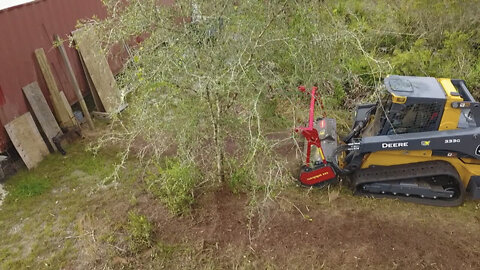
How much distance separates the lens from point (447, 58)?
8.65 m

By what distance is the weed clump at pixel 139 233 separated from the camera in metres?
5.16

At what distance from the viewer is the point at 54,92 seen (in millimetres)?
7574

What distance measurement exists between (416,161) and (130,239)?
4408mm

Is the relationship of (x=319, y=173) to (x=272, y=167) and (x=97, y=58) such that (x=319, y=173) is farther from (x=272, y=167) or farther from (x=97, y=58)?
(x=97, y=58)

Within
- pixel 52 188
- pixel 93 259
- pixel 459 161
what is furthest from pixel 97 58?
pixel 459 161

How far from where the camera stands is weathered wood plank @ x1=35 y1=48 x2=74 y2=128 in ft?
23.9

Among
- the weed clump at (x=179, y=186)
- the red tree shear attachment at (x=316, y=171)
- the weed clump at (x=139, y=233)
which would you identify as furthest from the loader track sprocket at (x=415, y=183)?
the weed clump at (x=139, y=233)

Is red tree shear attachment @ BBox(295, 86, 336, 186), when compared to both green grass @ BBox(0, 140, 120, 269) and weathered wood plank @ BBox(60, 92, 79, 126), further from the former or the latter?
weathered wood plank @ BBox(60, 92, 79, 126)

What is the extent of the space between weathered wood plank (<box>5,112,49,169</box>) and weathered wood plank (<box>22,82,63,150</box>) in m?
0.15

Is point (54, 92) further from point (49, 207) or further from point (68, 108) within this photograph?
point (49, 207)

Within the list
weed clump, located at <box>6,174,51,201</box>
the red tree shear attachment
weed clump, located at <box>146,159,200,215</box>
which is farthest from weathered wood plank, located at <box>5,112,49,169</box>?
the red tree shear attachment

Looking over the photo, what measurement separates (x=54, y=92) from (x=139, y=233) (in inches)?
158

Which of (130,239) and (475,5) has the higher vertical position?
(475,5)

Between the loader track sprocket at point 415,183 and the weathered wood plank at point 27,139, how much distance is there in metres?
5.76
